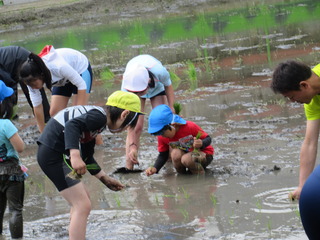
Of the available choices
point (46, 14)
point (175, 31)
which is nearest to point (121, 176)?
point (175, 31)

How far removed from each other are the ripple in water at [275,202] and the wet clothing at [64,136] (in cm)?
141

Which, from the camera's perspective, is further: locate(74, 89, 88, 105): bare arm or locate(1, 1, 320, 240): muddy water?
locate(74, 89, 88, 105): bare arm

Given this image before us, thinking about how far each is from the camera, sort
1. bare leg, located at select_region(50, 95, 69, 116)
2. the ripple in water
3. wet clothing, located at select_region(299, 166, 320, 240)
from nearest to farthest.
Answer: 1. wet clothing, located at select_region(299, 166, 320, 240)
2. the ripple in water
3. bare leg, located at select_region(50, 95, 69, 116)

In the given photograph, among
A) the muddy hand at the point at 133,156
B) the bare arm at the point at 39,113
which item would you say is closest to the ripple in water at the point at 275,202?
the muddy hand at the point at 133,156

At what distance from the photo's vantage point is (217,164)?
629 cm

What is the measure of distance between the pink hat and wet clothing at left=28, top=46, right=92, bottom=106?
0.62 m

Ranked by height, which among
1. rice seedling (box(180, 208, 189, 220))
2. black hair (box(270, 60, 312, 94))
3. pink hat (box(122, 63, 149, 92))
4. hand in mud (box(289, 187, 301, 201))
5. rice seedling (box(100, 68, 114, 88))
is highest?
black hair (box(270, 60, 312, 94))

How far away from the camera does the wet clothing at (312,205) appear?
217cm

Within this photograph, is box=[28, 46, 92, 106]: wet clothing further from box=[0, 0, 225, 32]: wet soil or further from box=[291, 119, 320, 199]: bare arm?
box=[0, 0, 225, 32]: wet soil

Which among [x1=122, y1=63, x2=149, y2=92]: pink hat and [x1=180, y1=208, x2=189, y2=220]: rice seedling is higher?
[x1=122, y1=63, x2=149, y2=92]: pink hat

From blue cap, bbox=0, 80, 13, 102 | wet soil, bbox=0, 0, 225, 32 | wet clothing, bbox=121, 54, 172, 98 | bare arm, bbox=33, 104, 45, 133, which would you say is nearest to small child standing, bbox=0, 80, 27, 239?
blue cap, bbox=0, 80, 13, 102

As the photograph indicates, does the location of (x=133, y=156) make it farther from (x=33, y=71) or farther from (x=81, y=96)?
(x=33, y=71)

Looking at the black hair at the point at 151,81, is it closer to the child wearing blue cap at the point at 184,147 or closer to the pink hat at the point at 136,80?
the pink hat at the point at 136,80

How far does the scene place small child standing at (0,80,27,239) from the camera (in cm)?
481
